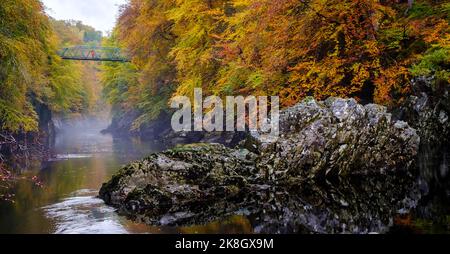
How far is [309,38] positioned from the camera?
617 inches

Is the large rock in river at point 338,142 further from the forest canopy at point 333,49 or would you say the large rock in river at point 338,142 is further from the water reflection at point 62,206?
the water reflection at point 62,206

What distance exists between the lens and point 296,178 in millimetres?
12500

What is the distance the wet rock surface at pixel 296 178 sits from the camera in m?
9.44

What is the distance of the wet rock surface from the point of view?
9.44 meters

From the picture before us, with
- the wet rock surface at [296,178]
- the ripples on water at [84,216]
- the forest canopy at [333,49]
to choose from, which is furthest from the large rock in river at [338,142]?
the ripples on water at [84,216]

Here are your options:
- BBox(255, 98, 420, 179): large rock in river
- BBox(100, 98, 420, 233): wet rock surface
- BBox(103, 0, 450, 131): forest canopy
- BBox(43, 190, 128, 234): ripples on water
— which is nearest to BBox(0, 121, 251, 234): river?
BBox(43, 190, 128, 234): ripples on water

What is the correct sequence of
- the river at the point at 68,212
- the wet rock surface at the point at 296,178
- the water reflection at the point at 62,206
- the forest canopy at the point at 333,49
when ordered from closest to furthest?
the river at the point at 68,212, the water reflection at the point at 62,206, the wet rock surface at the point at 296,178, the forest canopy at the point at 333,49

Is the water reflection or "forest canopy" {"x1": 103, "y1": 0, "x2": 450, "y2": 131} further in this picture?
"forest canopy" {"x1": 103, "y1": 0, "x2": 450, "y2": 131}

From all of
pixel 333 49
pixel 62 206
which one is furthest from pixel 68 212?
pixel 333 49

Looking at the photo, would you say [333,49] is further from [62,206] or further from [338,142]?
[62,206]

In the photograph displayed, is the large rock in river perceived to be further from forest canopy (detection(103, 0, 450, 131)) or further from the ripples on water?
the ripples on water
